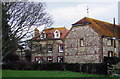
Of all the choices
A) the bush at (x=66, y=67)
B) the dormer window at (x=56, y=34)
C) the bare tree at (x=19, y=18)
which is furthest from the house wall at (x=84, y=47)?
the bare tree at (x=19, y=18)

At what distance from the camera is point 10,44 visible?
49.9ft

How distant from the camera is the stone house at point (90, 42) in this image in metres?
37.1

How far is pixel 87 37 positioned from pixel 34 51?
21.5 m

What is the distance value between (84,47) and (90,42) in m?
1.41

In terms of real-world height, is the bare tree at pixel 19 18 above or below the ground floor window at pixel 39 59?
above

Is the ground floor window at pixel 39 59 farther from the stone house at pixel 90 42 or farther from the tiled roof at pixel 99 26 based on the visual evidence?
the tiled roof at pixel 99 26

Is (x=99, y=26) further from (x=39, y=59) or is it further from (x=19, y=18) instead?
(x=19, y=18)

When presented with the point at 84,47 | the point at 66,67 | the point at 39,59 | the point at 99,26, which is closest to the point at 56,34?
the point at 39,59

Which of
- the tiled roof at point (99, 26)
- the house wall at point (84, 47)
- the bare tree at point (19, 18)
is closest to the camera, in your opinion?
the bare tree at point (19, 18)

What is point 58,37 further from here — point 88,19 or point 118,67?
point 118,67

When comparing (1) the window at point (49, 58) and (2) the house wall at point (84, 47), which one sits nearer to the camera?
(2) the house wall at point (84, 47)

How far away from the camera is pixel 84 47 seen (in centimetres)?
3850

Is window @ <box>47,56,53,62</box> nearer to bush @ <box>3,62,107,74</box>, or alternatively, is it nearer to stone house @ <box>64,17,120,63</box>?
stone house @ <box>64,17,120,63</box>

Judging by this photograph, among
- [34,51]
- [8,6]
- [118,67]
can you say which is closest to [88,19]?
[118,67]
